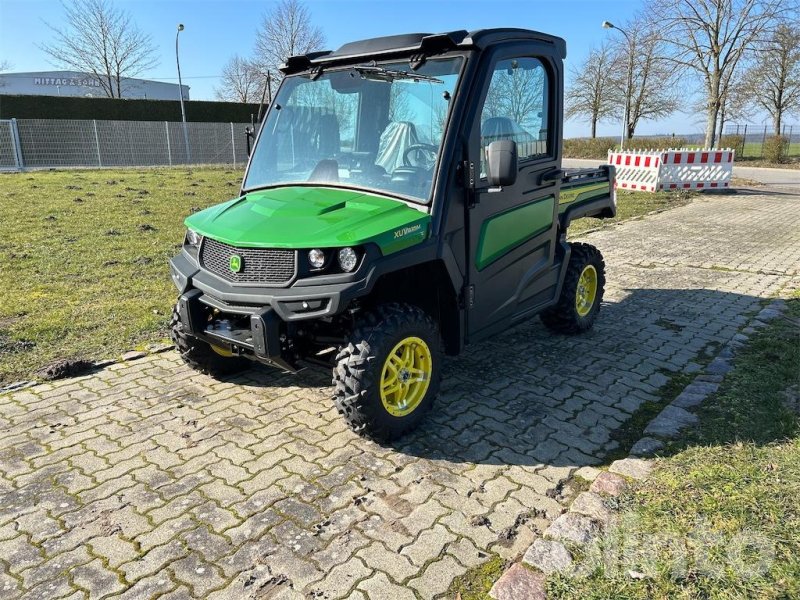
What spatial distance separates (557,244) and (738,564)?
301 cm

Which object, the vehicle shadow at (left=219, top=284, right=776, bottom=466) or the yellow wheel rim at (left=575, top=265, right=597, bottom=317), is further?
the yellow wheel rim at (left=575, top=265, right=597, bottom=317)

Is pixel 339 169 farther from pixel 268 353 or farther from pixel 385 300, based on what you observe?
pixel 268 353

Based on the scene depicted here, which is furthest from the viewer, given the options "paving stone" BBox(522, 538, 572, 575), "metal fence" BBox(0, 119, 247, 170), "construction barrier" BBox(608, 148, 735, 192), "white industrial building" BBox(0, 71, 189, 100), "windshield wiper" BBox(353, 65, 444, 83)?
"white industrial building" BBox(0, 71, 189, 100)

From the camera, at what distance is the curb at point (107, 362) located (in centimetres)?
439

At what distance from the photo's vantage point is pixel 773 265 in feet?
28.4

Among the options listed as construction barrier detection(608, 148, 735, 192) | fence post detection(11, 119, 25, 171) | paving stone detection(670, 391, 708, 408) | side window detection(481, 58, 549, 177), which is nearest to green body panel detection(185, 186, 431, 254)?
side window detection(481, 58, 549, 177)

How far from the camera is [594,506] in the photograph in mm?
3010

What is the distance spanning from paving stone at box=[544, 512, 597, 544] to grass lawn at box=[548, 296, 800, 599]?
125 millimetres

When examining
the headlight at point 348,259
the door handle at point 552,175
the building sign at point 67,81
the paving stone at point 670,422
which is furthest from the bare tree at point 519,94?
the building sign at point 67,81

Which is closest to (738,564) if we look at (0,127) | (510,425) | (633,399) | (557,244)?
(510,425)

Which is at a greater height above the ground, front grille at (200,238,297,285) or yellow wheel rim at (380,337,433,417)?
front grille at (200,238,297,285)

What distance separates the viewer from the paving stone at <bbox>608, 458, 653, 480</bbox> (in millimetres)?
3283

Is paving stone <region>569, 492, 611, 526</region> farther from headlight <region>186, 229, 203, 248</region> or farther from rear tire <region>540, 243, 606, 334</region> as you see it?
headlight <region>186, 229, 203, 248</region>

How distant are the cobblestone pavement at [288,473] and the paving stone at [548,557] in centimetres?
10
